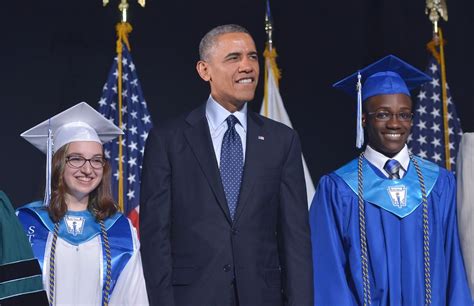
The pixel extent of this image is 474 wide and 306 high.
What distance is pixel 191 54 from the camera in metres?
6.57

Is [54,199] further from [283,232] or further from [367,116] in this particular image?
[367,116]

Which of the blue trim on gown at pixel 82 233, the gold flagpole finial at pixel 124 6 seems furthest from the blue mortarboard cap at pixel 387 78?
the gold flagpole finial at pixel 124 6

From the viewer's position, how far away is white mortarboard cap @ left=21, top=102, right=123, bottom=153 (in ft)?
14.6

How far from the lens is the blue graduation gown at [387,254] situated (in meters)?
4.27

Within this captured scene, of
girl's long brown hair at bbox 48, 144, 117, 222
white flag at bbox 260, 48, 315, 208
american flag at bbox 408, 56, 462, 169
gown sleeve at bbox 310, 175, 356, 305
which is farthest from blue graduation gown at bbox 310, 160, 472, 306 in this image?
white flag at bbox 260, 48, 315, 208

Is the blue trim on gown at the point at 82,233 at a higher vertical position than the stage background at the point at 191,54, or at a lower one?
lower

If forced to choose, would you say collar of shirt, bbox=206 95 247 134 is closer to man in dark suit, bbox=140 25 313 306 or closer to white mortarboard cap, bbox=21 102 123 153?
man in dark suit, bbox=140 25 313 306

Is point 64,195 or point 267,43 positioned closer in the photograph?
point 64,195

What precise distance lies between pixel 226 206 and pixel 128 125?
2164mm

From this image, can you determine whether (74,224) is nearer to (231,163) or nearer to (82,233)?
(82,233)

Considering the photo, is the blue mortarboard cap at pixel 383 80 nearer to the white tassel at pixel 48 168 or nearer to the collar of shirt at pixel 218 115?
the collar of shirt at pixel 218 115

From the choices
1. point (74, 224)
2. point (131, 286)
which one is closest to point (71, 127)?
point (74, 224)

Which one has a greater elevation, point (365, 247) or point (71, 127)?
point (71, 127)

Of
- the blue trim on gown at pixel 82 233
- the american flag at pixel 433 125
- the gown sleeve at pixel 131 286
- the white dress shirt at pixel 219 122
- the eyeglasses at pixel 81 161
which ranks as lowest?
the gown sleeve at pixel 131 286
